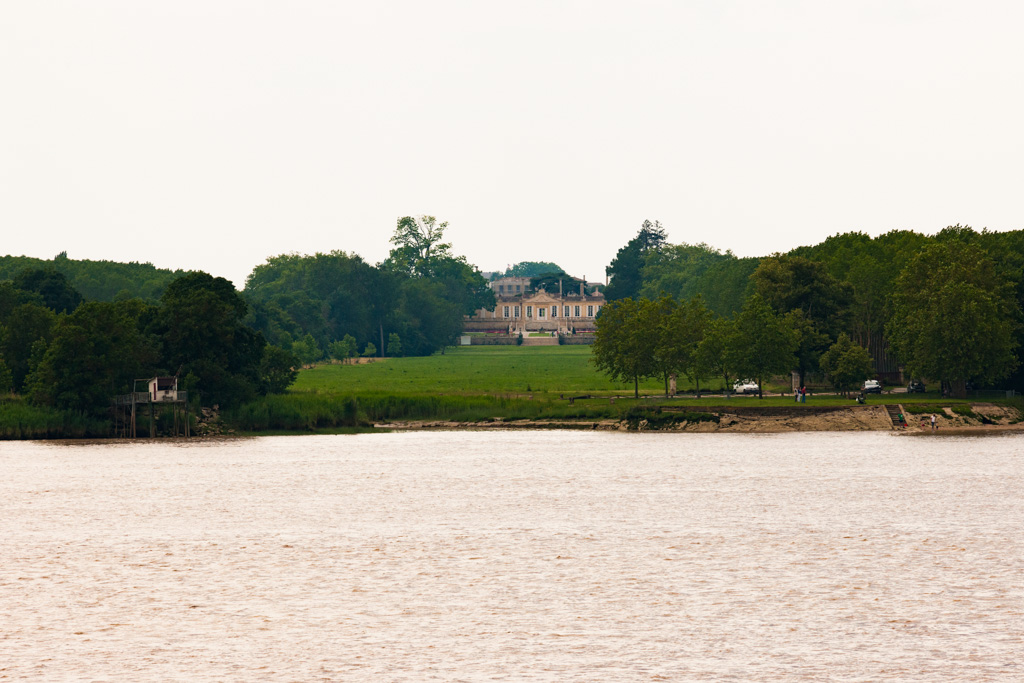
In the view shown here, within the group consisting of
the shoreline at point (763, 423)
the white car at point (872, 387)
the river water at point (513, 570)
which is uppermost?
the white car at point (872, 387)

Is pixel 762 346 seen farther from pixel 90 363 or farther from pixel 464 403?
pixel 90 363

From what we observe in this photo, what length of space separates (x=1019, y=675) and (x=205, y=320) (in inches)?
2869

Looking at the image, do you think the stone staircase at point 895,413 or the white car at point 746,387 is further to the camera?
the white car at point 746,387

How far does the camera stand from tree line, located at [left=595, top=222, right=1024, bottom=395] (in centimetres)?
9212

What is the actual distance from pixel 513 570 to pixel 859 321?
83.5 m

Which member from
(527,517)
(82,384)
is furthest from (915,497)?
(82,384)

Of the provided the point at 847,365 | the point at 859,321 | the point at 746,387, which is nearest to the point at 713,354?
the point at 746,387

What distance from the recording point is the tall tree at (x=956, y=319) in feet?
299

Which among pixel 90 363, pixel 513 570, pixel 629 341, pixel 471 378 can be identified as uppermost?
pixel 629 341

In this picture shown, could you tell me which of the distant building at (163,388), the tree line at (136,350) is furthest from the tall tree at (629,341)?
the distant building at (163,388)

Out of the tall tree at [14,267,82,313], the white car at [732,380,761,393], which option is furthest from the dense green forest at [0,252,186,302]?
the white car at [732,380,761,393]

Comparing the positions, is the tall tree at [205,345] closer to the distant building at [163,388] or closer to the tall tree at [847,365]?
the distant building at [163,388]

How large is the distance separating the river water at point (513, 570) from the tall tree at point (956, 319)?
2506 cm

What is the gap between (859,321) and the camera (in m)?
113
